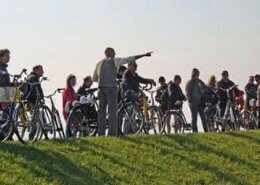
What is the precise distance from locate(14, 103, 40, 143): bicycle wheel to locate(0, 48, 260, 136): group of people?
0.41 meters

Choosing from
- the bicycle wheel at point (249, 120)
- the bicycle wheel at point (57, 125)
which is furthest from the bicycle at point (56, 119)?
the bicycle wheel at point (249, 120)

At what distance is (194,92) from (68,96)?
166 inches

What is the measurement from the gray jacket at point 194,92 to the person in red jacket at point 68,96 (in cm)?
393

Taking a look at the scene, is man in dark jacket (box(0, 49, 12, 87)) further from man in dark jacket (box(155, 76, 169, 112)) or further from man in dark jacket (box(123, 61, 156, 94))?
man in dark jacket (box(155, 76, 169, 112))

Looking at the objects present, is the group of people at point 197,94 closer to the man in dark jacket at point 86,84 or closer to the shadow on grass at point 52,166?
the man in dark jacket at point 86,84

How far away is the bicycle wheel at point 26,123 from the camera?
40.6 ft

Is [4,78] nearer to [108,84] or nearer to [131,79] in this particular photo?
[108,84]

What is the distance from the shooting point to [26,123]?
12.7 m

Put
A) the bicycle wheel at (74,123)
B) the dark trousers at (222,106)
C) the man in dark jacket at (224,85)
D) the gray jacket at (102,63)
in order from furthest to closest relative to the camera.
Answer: the dark trousers at (222,106)
the man in dark jacket at (224,85)
the bicycle wheel at (74,123)
the gray jacket at (102,63)

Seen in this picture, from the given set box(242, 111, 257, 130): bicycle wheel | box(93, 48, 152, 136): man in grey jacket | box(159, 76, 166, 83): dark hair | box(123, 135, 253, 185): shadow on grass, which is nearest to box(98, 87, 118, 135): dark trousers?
box(93, 48, 152, 136): man in grey jacket

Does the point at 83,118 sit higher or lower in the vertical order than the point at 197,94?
lower

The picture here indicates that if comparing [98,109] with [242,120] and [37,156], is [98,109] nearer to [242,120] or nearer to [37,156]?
[37,156]

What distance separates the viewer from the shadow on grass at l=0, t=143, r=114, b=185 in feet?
35.1

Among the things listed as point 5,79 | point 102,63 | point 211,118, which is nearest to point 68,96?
point 102,63
